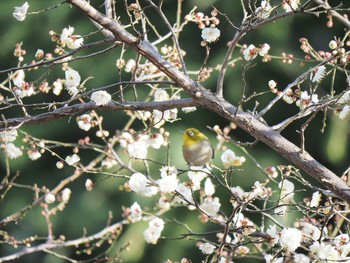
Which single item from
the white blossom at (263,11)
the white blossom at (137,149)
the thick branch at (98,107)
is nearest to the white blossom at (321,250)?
the thick branch at (98,107)

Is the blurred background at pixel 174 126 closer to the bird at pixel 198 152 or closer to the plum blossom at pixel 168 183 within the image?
the bird at pixel 198 152

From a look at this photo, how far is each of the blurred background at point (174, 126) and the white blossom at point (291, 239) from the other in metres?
1.88

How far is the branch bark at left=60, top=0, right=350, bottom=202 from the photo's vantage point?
1.55 metres

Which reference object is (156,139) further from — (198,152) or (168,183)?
(168,183)

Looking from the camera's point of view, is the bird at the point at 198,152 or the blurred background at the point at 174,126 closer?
the bird at the point at 198,152

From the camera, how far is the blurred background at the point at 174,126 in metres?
3.67

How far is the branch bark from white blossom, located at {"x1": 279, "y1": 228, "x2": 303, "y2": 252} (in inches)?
5.4

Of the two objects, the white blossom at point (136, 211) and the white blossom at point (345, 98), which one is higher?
the white blossom at point (345, 98)

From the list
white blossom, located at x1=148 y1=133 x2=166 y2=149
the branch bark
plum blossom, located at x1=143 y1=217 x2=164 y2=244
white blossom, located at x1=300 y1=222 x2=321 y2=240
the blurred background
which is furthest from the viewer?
the blurred background

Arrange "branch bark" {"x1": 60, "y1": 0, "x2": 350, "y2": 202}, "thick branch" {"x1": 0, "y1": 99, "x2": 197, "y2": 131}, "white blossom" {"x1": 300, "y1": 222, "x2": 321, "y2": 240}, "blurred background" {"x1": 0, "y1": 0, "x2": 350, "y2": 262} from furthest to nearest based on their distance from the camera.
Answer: "blurred background" {"x1": 0, "y1": 0, "x2": 350, "y2": 262} → "white blossom" {"x1": 300, "y1": 222, "x2": 321, "y2": 240} → "thick branch" {"x1": 0, "y1": 99, "x2": 197, "y2": 131} → "branch bark" {"x1": 60, "y1": 0, "x2": 350, "y2": 202}

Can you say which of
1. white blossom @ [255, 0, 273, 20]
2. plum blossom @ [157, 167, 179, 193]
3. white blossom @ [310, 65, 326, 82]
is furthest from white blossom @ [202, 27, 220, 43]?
plum blossom @ [157, 167, 179, 193]

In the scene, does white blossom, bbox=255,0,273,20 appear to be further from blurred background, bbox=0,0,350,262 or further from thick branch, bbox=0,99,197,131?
blurred background, bbox=0,0,350,262

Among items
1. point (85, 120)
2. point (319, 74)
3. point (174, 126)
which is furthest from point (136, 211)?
point (174, 126)

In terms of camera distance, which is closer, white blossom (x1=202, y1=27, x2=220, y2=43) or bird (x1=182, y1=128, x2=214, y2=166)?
white blossom (x1=202, y1=27, x2=220, y2=43)
